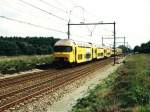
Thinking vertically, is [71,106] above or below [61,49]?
below

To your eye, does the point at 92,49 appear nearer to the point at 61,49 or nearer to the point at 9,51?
Answer: the point at 61,49

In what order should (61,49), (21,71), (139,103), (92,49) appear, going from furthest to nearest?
(92,49) → (61,49) → (21,71) → (139,103)

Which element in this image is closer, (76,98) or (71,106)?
(71,106)

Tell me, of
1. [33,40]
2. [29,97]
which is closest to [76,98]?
[29,97]

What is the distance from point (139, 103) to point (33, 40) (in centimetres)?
15435

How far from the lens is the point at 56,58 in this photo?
42.2 m

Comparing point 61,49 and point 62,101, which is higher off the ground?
point 61,49

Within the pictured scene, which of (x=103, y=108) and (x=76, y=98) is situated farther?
(x=76, y=98)

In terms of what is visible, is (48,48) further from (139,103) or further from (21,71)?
(139,103)

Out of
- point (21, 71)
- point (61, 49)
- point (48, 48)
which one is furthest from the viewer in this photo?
point (48, 48)

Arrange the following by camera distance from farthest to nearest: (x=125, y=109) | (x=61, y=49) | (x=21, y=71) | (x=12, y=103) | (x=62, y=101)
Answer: (x=61, y=49) → (x=21, y=71) → (x=62, y=101) → (x=12, y=103) → (x=125, y=109)

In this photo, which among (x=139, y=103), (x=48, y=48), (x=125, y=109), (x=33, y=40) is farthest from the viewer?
(x=33, y=40)

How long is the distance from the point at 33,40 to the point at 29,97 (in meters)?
149

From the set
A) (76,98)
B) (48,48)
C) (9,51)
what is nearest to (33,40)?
(48,48)
